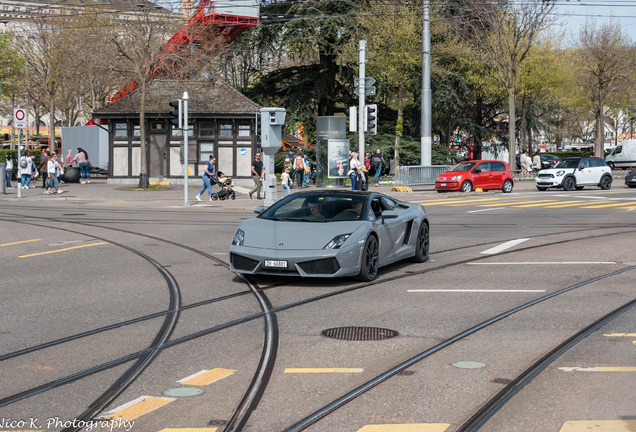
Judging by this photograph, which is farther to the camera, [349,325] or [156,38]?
[156,38]

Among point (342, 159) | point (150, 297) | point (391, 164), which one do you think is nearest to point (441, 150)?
point (391, 164)

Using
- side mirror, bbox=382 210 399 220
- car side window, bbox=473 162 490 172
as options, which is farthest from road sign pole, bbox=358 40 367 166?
side mirror, bbox=382 210 399 220

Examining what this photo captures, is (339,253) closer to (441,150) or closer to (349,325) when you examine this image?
(349,325)

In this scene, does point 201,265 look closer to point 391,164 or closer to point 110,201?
point 110,201

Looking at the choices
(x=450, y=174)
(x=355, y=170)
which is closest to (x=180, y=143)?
(x=355, y=170)

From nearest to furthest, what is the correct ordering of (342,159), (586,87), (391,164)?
(342,159)
(391,164)
(586,87)


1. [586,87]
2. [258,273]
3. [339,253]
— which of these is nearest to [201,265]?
[258,273]

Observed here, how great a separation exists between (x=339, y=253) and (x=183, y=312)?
7.79ft

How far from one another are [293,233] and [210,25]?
104ft

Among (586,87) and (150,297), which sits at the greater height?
(586,87)

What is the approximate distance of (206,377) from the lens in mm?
5898

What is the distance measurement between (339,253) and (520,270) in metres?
3.31

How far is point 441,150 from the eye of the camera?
150 ft

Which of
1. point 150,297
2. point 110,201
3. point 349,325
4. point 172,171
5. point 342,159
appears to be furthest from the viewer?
point 172,171
